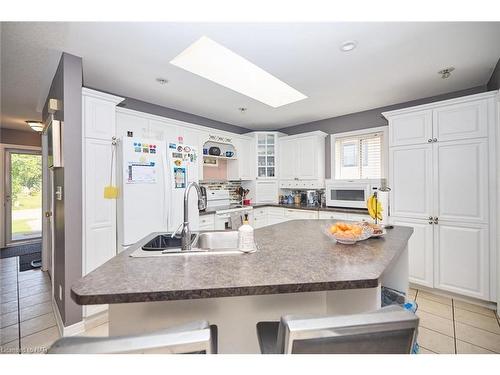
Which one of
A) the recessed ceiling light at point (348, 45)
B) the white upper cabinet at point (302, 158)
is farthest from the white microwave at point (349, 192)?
the recessed ceiling light at point (348, 45)

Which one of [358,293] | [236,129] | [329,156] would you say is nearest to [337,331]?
[358,293]

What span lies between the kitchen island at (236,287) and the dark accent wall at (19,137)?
5.60 meters

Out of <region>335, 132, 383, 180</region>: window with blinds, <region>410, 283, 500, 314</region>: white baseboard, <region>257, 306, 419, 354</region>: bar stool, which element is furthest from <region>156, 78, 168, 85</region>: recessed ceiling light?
<region>410, 283, 500, 314</region>: white baseboard

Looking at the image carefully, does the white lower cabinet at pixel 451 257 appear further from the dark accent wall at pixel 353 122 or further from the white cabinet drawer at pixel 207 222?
the white cabinet drawer at pixel 207 222

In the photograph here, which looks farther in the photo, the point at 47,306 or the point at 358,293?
the point at 47,306

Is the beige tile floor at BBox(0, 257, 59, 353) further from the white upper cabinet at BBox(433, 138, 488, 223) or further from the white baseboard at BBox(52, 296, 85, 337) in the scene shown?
the white upper cabinet at BBox(433, 138, 488, 223)

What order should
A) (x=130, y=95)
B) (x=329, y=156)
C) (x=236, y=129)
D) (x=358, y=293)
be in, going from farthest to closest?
(x=236, y=129), (x=329, y=156), (x=130, y=95), (x=358, y=293)

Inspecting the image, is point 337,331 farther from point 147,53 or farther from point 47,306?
point 47,306

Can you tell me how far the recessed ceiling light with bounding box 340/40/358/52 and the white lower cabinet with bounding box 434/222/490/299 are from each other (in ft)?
6.98

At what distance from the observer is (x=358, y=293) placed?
111cm

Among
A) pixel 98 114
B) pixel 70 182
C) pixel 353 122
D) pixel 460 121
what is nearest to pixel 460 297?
pixel 460 121

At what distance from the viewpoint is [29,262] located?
3895mm

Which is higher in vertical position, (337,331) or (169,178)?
(169,178)
